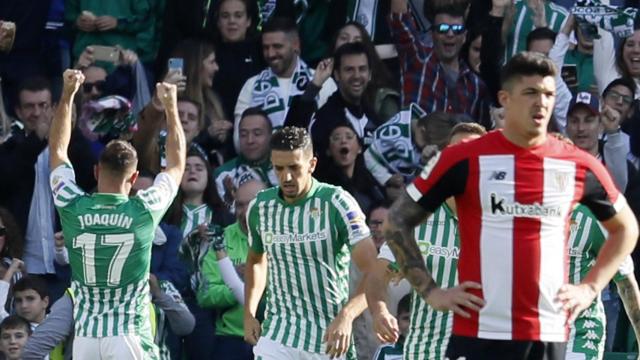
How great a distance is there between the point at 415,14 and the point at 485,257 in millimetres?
7753

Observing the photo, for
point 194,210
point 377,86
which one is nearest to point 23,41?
point 194,210

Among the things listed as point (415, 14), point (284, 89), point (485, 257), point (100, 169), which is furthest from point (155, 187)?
point (415, 14)

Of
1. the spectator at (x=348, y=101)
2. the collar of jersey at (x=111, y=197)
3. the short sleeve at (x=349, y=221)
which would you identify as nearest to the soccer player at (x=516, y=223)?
the short sleeve at (x=349, y=221)

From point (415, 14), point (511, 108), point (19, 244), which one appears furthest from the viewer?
point (415, 14)

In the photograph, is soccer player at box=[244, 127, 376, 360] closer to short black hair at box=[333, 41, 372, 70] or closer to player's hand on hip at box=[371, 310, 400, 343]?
player's hand on hip at box=[371, 310, 400, 343]

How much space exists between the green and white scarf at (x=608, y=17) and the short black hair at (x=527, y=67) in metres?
6.88

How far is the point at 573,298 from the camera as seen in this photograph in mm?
7020

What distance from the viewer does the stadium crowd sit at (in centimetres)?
1259

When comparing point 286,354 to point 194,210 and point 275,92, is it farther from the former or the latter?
point 275,92

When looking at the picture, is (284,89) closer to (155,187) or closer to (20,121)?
(20,121)

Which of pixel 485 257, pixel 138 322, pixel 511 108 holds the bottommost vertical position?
pixel 138 322

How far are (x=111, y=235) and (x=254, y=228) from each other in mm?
858

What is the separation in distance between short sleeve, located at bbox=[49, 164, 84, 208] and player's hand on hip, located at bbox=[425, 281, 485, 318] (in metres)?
3.40

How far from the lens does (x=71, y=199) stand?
981 cm
